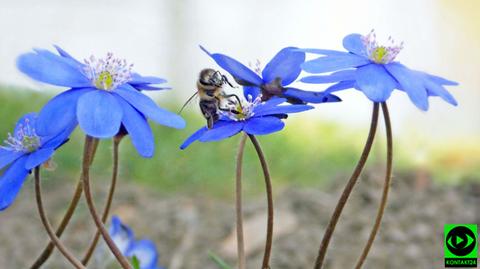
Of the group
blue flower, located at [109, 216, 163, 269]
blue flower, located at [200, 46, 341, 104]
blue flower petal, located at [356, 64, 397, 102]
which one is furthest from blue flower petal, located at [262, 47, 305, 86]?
blue flower, located at [109, 216, 163, 269]

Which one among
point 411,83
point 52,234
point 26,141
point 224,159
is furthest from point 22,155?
point 224,159

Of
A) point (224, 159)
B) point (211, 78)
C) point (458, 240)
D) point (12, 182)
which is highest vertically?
point (211, 78)

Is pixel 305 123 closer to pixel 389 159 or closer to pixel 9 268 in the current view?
pixel 9 268

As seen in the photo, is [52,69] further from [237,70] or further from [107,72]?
[237,70]

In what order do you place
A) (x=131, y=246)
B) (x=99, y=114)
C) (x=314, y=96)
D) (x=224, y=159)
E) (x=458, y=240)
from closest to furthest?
(x=99, y=114) < (x=314, y=96) < (x=458, y=240) < (x=131, y=246) < (x=224, y=159)

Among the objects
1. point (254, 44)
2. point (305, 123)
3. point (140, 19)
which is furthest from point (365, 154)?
point (140, 19)

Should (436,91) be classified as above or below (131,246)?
above

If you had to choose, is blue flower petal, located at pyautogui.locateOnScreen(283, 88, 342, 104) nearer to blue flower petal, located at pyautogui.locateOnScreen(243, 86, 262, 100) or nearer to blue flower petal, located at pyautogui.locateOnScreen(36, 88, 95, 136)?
blue flower petal, located at pyautogui.locateOnScreen(243, 86, 262, 100)
